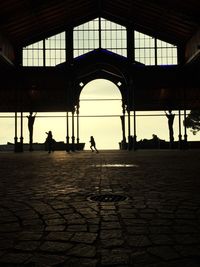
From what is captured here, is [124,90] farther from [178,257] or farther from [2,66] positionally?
[178,257]

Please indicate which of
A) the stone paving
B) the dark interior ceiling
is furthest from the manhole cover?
the dark interior ceiling

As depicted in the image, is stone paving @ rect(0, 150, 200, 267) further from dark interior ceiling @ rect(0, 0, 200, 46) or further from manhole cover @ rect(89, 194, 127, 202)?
dark interior ceiling @ rect(0, 0, 200, 46)

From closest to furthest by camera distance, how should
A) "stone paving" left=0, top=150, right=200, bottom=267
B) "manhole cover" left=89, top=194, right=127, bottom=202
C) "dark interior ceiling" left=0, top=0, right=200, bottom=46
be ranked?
"stone paving" left=0, top=150, right=200, bottom=267
"manhole cover" left=89, top=194, right=127, bottom=202
"dark interior ceiling" left=0, top=0, right=200, bottom=46

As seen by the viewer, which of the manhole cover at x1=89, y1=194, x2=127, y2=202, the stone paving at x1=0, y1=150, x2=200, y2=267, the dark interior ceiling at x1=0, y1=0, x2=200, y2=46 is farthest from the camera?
the dark interior ceiling at x1=0, y1=0, x2=200, y2=46

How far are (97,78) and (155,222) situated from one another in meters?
29.4

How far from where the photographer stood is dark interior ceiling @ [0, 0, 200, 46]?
74.5ft

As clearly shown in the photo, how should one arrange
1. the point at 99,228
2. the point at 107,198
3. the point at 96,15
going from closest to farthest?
the point at 99,228, the point at 107,198, the point at 96,15

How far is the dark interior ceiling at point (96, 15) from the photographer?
22719 mm

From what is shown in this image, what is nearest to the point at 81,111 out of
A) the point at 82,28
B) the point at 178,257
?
the point at 82,28

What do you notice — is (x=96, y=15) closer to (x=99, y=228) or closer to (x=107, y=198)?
(x=107, y=198)

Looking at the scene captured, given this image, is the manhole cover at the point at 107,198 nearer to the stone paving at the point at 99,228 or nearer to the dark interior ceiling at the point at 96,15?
the stone paving at the point at 99,228

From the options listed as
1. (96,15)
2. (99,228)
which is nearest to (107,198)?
(99,228)

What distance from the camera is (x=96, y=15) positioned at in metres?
30.4

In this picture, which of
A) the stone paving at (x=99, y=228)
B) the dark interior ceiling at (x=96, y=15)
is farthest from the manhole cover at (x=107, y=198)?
the dark interior ceiling at (x=96, y=15)
